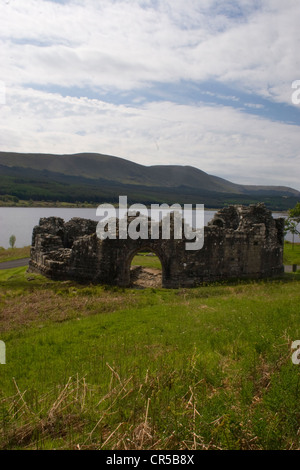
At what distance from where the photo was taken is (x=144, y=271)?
24.6 metres

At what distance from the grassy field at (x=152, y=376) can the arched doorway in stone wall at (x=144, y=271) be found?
629 centimetres

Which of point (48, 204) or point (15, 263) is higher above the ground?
point (48, 204)

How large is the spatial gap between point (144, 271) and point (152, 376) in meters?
18.0

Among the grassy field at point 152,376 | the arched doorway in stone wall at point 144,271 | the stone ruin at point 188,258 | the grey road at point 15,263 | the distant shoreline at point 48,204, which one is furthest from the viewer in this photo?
the distant shoreline at point 48,204

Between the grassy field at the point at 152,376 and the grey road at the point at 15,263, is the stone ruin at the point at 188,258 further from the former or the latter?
the grey road at the point at 15,263

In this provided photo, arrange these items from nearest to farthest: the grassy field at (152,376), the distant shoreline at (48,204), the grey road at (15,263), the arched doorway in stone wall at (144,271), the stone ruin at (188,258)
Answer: the grassy field at (152,376)
the stone ruin at (188,258)
the arched doorway in stone wall at (144,271)
the grey road at (15,263)
the distant shoreline at (48,204)

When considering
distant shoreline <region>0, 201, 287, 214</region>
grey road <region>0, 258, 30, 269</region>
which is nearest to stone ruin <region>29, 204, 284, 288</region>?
grey road <region>0, 258, 30, 269</region>

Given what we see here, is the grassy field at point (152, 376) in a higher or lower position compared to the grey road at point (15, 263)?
higher

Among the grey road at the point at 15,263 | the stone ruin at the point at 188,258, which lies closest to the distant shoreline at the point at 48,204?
the grey road at the point at 15,263

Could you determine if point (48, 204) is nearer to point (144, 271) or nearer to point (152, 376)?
point (144, 271)

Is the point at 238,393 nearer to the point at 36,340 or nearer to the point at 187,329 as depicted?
the point at 187,329

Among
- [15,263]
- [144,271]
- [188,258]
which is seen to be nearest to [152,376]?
[188,258]

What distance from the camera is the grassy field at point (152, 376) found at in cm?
461
